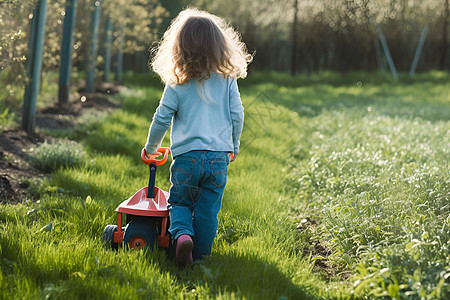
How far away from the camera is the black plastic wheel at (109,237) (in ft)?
9.63

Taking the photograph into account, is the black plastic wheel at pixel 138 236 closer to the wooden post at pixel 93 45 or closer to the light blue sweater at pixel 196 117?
the light blue sweater at pixel 196 117

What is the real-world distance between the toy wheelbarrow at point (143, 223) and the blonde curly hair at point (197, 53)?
618mm

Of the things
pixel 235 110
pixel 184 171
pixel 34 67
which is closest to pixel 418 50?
pixel 34 67

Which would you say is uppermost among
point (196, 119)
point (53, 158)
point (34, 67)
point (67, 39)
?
point (67, 39)

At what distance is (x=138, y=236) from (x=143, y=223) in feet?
0.30

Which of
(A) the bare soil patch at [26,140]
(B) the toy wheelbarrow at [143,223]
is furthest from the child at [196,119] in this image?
(A) the bare soil patch at [26,140]

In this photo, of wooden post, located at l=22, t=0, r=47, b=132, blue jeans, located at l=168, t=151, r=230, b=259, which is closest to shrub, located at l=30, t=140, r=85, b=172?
wooden post, located at l=22, t=0, r=47, b=132

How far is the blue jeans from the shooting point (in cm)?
288

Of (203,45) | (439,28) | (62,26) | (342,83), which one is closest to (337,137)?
(203,45)

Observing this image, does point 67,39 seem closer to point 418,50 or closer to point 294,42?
point 294,42

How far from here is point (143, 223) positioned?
291cm

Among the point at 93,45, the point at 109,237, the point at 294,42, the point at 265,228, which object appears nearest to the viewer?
the point at 109,237

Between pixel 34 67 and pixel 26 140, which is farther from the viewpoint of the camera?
pixel 34 67

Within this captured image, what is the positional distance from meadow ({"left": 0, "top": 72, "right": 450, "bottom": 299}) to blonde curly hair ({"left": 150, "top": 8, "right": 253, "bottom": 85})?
3.69 ft
